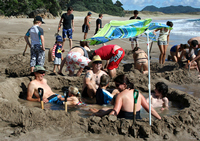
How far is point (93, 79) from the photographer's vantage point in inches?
246

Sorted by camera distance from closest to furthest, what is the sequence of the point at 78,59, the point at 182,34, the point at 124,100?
1. the point at 124,100
2. the point at 78,59
3. the point at 182,34

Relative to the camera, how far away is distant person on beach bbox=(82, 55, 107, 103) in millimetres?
6121

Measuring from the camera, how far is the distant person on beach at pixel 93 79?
6.12m

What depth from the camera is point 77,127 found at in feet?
13.8

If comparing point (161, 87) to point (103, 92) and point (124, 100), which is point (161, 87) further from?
point (124, 100)

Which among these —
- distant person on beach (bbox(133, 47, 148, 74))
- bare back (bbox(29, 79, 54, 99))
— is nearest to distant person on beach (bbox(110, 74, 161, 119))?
bare back (bbox(29, 79, 54, 99))

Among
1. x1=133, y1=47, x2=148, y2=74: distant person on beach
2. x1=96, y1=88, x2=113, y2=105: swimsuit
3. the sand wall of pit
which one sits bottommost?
the sand wall of pit

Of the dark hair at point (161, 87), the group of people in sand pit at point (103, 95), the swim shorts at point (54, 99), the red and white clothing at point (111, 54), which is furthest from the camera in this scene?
the red and white clothing at point (111, 54)

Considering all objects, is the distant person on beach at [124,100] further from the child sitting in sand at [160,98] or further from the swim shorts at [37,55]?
the swim shorts at [37,55]

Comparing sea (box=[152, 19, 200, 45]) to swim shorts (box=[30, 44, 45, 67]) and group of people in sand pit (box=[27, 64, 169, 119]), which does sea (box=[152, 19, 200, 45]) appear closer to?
swim shorts (box=[30, 44, 45, 67])

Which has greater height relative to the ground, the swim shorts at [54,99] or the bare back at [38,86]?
the bare back at [38,86]

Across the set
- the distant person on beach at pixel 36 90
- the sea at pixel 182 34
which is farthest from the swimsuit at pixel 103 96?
the sea at pixel 182 34

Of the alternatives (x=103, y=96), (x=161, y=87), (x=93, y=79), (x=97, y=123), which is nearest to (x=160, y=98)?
(x=161, y=87)

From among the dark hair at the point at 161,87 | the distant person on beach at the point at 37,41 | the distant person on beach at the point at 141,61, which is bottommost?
the dark hair at the point at 161,87
